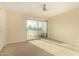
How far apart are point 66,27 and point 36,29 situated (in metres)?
2.51

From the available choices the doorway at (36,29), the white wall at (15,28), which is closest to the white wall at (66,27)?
the doorway at (36,29)

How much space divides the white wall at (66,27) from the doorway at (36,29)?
0.75m

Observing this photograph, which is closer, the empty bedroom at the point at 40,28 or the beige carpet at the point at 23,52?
the beige carpet at the point at 23,52

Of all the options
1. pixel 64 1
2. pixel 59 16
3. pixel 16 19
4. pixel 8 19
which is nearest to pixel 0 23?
pixel 8 19

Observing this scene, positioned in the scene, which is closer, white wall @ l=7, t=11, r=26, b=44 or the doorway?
white wall @ l=7, t=11, r=26, b=44

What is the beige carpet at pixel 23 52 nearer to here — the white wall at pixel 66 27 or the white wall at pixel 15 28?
the white wall at pixel 15 28

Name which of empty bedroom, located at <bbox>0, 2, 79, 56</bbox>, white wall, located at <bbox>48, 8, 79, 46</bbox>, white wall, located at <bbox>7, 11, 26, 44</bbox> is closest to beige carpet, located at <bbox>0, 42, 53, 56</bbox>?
empty bedroom, located at <bbox>0, 2, 79, 56</bbox>

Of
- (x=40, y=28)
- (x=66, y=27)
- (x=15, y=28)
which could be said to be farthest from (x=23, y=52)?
(x=40, y=28)

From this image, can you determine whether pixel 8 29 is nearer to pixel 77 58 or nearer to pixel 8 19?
pixel 8 19

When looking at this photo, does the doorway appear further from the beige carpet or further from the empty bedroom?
the beige carpet

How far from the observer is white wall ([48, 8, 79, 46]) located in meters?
5.11

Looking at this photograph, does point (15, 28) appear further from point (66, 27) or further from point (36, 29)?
point (66, 27)

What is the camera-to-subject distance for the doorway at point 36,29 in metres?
6.58

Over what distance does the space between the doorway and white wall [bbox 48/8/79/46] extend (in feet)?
2.45
